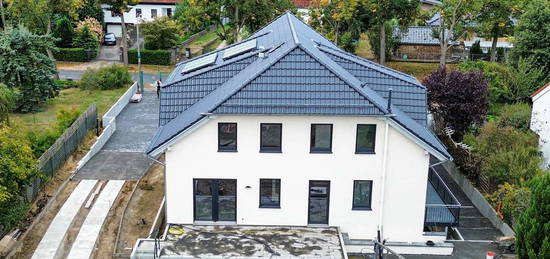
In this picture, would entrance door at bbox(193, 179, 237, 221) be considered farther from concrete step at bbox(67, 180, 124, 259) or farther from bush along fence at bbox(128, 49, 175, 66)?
bush along fence at bbox(128, 49, 175, 66)

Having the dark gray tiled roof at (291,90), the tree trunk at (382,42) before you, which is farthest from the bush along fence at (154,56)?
the dark gray tiled roof at (291,90)

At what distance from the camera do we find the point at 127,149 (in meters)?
37.0

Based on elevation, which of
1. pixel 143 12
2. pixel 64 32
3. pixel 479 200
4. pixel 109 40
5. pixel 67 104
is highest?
pixel 143 12

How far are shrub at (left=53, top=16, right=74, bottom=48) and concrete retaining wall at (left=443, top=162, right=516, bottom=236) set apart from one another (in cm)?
4235

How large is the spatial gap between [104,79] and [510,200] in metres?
34.6

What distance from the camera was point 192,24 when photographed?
5809cm

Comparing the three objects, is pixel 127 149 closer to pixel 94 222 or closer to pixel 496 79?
pixel 94 222

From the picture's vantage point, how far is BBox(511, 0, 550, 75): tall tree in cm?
4675

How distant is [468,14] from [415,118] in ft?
94.5

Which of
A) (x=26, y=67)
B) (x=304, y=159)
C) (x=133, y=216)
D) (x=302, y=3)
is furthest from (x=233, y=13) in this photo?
(x=304, y=159)

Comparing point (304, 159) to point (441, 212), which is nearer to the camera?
point (304, 159)

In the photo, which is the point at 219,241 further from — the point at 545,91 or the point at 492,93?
the point at 492,93

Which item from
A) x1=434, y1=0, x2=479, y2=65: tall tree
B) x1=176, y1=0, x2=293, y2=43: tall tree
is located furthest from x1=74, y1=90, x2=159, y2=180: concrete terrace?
x1=434, y1=0, x2=479, y2=65: tall tree

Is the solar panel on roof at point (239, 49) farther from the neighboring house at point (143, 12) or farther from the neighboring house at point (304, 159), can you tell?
the neighboring house at point (143, 12)
